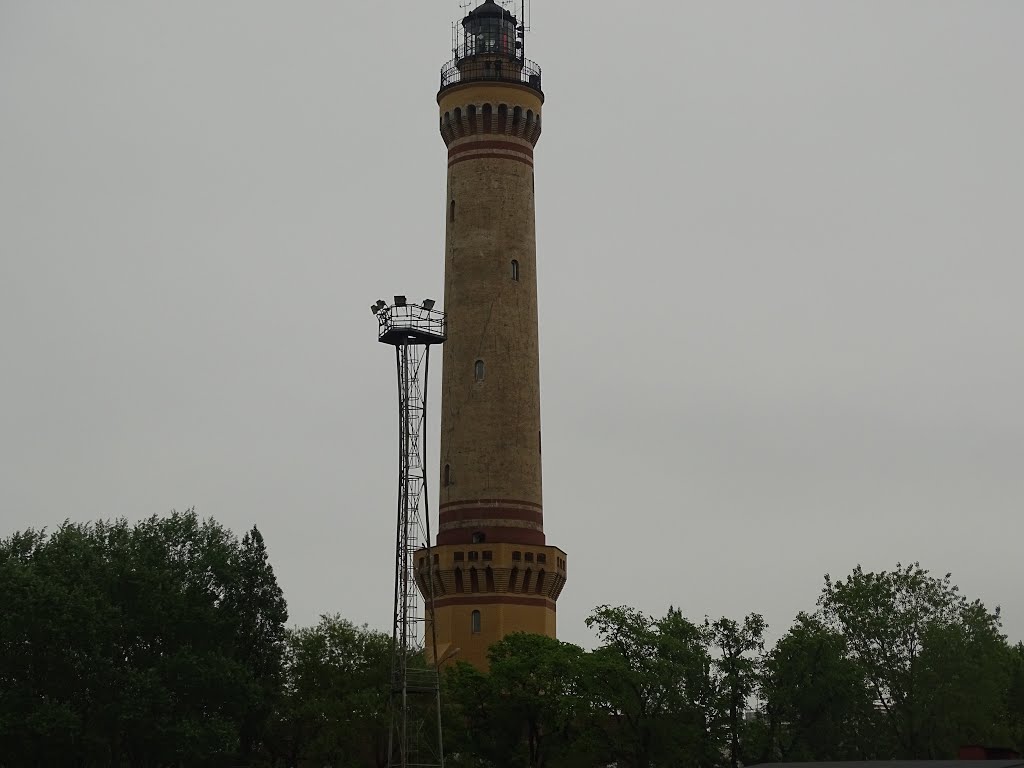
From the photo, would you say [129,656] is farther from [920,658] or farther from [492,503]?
[920,658]

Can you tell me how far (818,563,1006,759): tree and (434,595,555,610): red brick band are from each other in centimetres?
1492

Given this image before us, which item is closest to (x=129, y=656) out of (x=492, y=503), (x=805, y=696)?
(x=492, y=503)

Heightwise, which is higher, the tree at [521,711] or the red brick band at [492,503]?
the red brick band at [492,503]

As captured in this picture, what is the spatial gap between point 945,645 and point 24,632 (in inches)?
1758

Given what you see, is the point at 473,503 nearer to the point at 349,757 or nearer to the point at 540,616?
the point at 540,616

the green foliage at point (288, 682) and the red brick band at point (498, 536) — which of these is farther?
the red brick band at point (498, 536)

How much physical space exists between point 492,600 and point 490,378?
11.8 meters

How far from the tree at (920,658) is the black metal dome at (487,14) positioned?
1481 inches

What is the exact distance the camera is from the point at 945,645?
8544 centimetres

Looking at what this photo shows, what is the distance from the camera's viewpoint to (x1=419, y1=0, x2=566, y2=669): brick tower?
290 feet

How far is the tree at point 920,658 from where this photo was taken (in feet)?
281

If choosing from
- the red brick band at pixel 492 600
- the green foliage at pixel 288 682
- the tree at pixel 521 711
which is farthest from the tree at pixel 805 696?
the red brick band at pixel 492 600

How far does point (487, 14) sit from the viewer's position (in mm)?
→ 99312

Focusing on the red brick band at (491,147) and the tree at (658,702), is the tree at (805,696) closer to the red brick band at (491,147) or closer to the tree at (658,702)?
the tree at (658,702)
